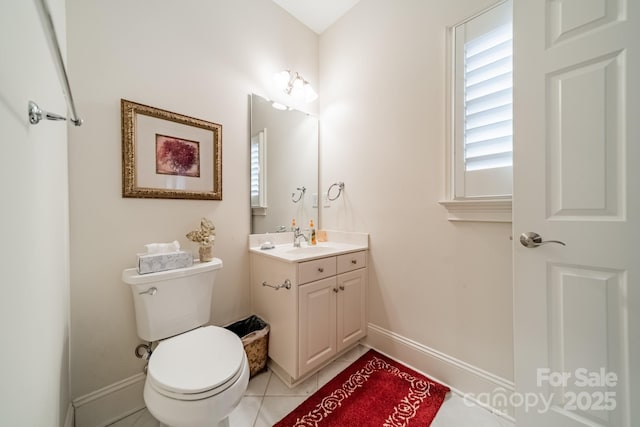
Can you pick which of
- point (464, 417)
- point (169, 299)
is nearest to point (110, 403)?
point (169, 299)

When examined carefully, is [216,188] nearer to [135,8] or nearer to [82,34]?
[82,34]

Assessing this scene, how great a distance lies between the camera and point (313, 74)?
2189mm

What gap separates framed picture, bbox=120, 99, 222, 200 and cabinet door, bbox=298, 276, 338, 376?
2.89ft

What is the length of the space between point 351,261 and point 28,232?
1.49 meters

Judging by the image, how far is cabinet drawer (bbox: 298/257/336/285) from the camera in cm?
136

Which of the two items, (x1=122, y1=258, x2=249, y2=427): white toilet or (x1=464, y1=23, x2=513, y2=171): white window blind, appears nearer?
(x1=122, y1=258, x2=249, y2=427): white toilet

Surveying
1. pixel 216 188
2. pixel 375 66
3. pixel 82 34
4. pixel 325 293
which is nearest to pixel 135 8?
pixel 82 34

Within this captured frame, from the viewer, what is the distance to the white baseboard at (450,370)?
1.23 metres

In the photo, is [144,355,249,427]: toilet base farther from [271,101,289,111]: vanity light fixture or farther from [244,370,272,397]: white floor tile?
[271,101,289,111]: vanity light fixture

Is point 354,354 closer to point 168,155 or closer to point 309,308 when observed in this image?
point 309,308

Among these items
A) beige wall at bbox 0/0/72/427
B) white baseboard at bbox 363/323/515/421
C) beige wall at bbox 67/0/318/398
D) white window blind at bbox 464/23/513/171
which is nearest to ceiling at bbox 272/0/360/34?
beige wall at bbox 67/0/318/398

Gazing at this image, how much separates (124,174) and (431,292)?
189cm

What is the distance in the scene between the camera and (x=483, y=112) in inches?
49.6

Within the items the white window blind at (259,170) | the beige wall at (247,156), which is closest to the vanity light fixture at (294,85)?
the beige wall at (247,156)
